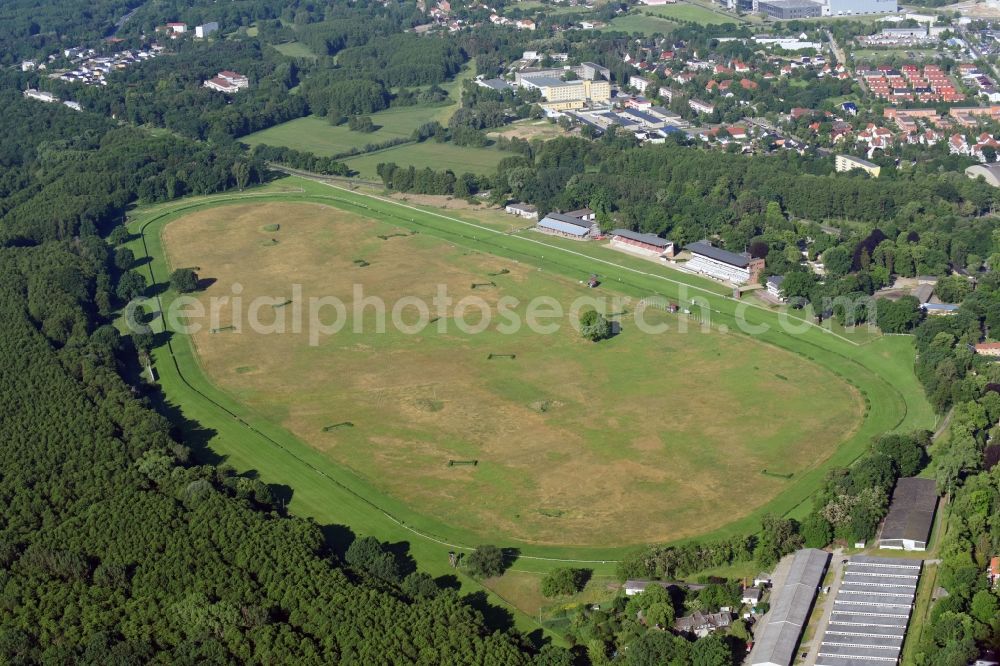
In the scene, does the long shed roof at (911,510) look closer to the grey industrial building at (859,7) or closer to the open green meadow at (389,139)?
the open green meadow at (389,139)

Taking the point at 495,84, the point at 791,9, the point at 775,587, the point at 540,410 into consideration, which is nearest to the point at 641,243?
the point at 540,410

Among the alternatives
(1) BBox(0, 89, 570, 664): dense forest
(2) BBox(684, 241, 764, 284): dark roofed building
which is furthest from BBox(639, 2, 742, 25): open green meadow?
(1) BBox(0, 89, 570, 664): dense forest

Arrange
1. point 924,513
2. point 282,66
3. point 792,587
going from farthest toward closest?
point 282,66 → point 924,513 → point 792,587

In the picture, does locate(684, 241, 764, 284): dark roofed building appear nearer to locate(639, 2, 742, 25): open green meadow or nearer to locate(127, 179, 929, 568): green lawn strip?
locate(127, 179, 929, 568): green lawn strip

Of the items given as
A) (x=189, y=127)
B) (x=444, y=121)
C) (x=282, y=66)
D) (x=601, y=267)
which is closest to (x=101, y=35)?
(x=282, y=66)

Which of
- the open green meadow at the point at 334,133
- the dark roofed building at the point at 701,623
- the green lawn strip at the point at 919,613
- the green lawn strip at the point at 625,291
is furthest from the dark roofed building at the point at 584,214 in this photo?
the dark roofed building at the point at 701,623

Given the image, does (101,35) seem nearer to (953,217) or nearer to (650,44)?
(650,44)
